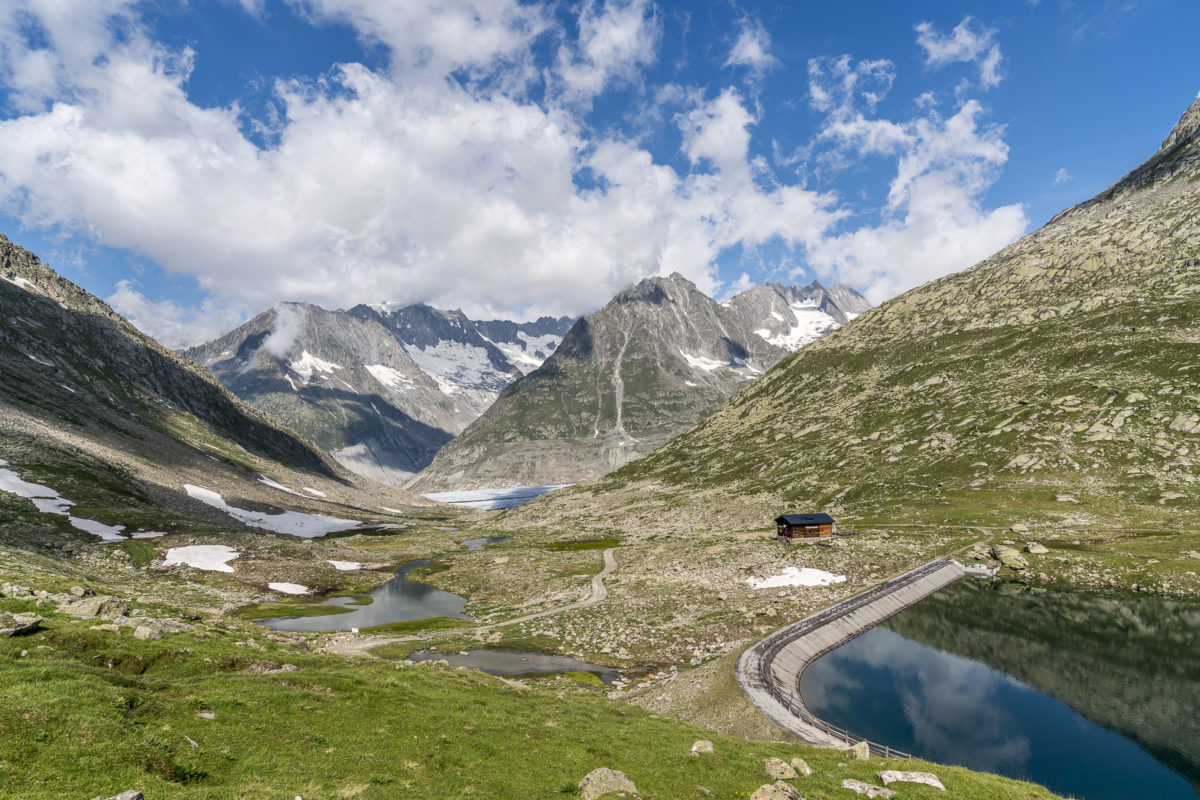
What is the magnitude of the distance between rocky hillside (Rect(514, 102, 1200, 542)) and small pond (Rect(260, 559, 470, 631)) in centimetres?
6621

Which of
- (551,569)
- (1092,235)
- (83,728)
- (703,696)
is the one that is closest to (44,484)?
(551,569)

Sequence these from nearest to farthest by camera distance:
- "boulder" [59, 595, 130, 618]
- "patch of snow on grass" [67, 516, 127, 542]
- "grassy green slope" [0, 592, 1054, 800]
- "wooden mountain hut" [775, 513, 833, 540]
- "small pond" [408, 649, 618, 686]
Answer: "grassy green slope" [0, 592, 1054, 800]
"boulder" [59, 595, 130, 618]
"small pond" [408, 649, 618, 686]
"patch of snow on grass" [67, 516, 127, 542]
"wooden mountain hut" [775, 513, 833, 540]

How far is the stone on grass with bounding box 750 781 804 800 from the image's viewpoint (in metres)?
20.1

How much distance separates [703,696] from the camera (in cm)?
4097

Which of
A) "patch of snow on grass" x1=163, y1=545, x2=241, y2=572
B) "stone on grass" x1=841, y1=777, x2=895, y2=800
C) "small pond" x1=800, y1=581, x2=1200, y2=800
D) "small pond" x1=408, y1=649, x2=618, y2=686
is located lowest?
"small pond" x1=408, y1=649, x2=618, y2=686

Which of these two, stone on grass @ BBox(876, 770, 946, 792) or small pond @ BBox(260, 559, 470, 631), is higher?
stone on grass @ BBox(876, 770, 946, 792)

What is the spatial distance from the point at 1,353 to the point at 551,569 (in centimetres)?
18207

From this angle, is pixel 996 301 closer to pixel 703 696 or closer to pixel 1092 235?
pixel 1092 235

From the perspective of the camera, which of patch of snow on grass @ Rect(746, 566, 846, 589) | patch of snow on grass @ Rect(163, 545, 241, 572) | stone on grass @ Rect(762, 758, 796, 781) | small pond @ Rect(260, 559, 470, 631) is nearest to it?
stone on grass @ Rect(762, 758, 796, 781)

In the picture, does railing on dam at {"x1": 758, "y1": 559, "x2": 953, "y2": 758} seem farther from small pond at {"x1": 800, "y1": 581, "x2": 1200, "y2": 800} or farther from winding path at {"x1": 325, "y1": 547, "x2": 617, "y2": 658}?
winding path at {"x1": 325, "y1": 547, "x2": 617, "y2": 658}

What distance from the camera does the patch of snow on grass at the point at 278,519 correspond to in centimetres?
12938

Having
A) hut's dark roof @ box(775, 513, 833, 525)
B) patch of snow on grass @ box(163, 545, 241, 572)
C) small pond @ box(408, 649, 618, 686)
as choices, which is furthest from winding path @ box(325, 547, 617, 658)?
patch of snow on grass @ box(163, 545, 241, 572)

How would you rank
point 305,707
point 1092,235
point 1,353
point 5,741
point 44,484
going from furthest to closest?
point 1092,235
point 1,353
point 44,484
point 305,707
point 5,741

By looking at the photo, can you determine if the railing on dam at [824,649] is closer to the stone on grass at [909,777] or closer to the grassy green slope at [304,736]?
the stone on grass at [909,777]
